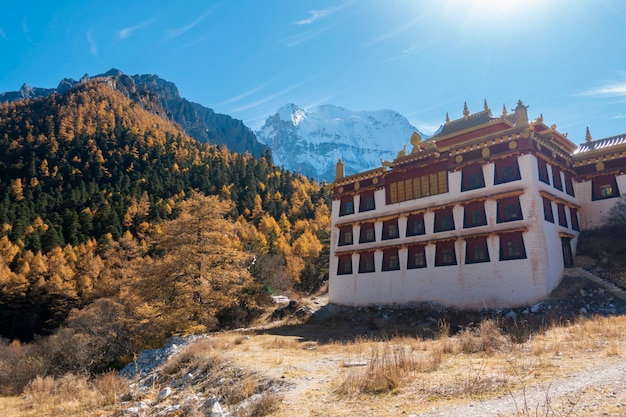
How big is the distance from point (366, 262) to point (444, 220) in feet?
25.2

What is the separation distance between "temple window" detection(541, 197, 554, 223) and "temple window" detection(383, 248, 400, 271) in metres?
10.7

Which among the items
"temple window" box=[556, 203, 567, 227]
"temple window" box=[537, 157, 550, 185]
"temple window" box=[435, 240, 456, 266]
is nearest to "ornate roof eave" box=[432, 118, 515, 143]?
"temple window" box=[537, 157, 550, 185]

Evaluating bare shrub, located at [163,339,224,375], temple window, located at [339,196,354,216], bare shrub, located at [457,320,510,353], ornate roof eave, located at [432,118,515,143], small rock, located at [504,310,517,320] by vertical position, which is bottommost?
bare shrub, located at [163,339,224,375]

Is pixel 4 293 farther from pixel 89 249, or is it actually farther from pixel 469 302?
pixel 469 302

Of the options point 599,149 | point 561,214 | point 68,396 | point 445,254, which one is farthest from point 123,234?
point 599,149

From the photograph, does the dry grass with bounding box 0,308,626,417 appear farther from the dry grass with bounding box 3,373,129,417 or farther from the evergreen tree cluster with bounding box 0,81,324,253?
the evergreen tree cluster with bounding box 0,81,324,253

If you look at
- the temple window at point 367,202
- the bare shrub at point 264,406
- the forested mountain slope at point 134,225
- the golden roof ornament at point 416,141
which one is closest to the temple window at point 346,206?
the temple window at point 367,202

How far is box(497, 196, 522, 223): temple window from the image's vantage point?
28281 mm

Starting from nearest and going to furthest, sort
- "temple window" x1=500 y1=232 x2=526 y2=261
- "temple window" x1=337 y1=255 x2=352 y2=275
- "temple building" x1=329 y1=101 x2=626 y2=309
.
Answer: "temple window" x1=500 y1=232 x2=526 y2=261
"temple building" x1=329 y1=101 x2=626 y2=309
"temple window" x1=337 y1=255 x2=352 y2=275

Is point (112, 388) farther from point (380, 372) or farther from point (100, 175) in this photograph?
point (100, 175)

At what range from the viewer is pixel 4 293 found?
6550 centimetres

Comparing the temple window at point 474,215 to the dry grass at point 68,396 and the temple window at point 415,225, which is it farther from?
the dry grass at point 68,396

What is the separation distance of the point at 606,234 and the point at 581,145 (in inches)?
363

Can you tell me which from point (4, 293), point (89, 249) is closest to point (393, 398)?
point (4, 293)
